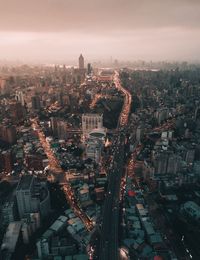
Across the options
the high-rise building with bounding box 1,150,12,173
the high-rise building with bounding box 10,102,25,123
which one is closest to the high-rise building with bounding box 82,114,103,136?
the high-rise building with bounding box 10,102,25,123

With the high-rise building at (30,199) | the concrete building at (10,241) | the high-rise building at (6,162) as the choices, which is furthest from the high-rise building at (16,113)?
the concrete building at (10,241)

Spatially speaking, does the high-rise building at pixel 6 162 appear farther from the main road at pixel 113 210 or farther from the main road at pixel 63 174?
the main road at pixel 113 210

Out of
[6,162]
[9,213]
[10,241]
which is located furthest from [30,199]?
[6,162]

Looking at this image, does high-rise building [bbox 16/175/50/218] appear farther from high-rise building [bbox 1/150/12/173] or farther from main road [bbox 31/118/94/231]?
high-rise building [bbox 1/150/12/173]

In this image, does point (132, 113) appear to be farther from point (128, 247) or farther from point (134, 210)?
point (128, 247)

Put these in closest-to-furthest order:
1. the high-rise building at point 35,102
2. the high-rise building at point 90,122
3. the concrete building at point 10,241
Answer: the concrete building at point 10,241 < the high-rise building at point 90,122 < the high-rise building at point 35,102

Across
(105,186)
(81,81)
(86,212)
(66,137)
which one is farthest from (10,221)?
(81,81)

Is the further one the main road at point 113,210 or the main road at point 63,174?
the main road at point 63,174

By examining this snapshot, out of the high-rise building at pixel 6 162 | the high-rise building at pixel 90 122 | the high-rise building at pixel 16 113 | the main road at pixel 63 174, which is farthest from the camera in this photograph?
the high-rise building at pixel 16 113

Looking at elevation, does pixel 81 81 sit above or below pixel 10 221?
above
